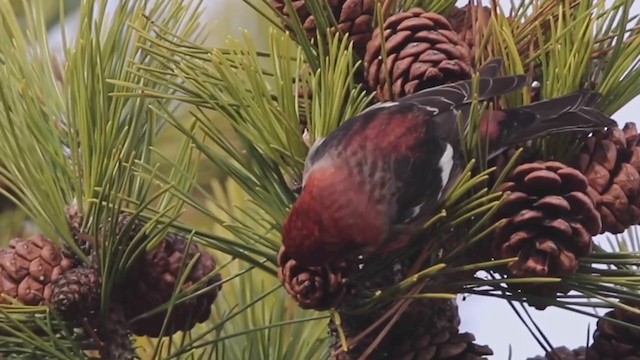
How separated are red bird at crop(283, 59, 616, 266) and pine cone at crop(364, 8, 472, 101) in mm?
14

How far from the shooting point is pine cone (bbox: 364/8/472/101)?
2.83ft

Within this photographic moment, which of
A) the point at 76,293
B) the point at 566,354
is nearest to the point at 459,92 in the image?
the point at 566,354

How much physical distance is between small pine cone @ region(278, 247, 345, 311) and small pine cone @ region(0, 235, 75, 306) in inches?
8.3

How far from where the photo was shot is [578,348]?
918mm

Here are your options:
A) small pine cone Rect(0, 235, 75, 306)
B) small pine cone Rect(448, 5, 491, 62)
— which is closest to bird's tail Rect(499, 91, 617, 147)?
small pine cone Rect(448, 5, 491, 62)

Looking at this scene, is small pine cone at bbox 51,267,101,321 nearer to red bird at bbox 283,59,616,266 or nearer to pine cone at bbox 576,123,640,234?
red bird at bbox 283,59,616,266

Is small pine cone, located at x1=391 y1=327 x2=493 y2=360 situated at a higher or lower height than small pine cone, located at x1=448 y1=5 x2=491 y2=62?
lower

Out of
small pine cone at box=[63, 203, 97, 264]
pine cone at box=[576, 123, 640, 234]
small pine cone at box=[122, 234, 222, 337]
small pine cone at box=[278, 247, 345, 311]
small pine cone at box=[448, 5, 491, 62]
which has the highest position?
small pine cone at box=[448, 5, 491, 62]

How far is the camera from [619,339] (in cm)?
85

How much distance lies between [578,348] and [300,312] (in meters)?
0.29

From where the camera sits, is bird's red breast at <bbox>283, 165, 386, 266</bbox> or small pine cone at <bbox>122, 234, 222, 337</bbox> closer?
bird's red breast at <bbox>283, 165, 386, 266</bbox>

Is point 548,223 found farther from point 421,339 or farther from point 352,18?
point 352,18

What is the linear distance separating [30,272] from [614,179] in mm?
482

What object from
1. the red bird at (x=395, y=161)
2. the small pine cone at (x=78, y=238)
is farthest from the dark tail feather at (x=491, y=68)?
the small pine cone at (x=78, y=238)
